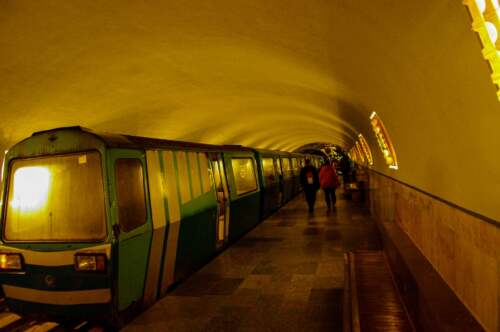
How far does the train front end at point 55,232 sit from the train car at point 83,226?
11 millimetres

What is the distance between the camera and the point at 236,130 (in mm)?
18375

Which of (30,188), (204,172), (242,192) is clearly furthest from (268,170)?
(30,188)

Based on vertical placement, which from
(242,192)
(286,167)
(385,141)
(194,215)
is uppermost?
(385,141)

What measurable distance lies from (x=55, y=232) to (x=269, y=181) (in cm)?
935

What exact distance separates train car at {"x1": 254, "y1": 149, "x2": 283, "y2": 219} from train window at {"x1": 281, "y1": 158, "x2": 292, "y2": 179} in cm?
124

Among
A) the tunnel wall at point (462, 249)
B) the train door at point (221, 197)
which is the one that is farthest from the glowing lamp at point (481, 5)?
the train door at point (221, 197)

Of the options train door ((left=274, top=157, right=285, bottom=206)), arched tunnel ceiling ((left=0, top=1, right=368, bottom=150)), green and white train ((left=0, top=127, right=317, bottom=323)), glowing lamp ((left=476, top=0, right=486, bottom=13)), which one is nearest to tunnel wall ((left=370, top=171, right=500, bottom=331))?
glowing lamp ((left=476, top=0, right=486, bottom=13))

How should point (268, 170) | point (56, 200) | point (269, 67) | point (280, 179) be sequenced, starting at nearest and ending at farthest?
1. point (56, 200)
2. point (269, 67)
3. point (268, 170)
4. point (280, 179)

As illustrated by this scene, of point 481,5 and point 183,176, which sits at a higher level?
point 481,5

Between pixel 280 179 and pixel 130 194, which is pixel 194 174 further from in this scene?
pixel 280 179

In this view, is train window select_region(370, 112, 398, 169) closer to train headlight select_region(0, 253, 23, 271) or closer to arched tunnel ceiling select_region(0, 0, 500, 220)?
arched tunnel ceiling select_region(0, 0, 500, 220)

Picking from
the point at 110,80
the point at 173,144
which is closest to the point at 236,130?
the point at 110,80

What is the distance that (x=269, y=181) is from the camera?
13.5 metres

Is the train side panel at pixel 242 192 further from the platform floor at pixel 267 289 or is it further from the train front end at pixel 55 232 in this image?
the train front end at pixel 55 232
